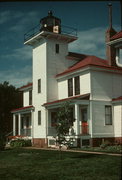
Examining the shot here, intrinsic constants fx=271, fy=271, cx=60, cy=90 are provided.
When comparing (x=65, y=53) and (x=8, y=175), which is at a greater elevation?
(x=65, y=53)

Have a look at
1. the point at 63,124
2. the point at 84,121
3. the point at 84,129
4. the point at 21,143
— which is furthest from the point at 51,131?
the point at 63,124

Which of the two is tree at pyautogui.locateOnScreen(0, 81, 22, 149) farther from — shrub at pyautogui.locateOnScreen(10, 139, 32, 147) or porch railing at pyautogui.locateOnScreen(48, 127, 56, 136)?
porch railing at pyautogui.locateOnScreen(48, 127, 56, 136)

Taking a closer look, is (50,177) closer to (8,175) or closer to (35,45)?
(8,175)

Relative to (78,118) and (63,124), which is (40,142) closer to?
(78,118)

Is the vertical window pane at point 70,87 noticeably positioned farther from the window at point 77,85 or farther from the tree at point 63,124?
the tree at point 63,124

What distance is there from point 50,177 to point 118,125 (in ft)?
47.7

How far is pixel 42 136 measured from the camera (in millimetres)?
26047

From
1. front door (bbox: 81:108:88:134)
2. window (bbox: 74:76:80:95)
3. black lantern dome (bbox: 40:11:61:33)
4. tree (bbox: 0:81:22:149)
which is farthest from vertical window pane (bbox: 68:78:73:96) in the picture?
tree (bbox: 0:81:22:149)

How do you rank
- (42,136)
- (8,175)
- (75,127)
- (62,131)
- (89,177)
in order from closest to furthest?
(89,177), (8,175), (62,131), (75,127), (42,136)

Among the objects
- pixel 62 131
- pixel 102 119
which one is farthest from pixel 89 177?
pixel 102 119

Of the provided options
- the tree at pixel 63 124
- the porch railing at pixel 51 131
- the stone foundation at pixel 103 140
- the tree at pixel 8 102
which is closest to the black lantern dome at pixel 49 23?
the porch railing at pixel 51 131

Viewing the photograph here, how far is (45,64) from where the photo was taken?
1039 inches

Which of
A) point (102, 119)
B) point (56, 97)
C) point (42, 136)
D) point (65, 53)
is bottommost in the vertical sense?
point (42, 136)

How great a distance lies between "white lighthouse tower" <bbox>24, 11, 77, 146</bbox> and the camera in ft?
86.3
